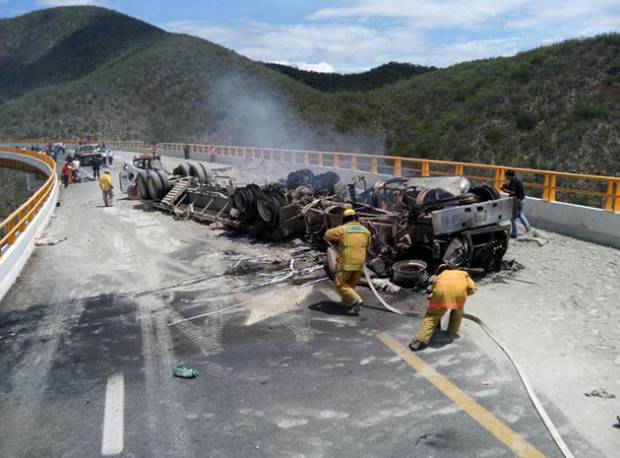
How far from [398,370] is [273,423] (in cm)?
167

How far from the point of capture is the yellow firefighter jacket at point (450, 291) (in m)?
6.46

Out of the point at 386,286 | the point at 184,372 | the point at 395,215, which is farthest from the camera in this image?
the point at 395,215

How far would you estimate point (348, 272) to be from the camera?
7.84 meters

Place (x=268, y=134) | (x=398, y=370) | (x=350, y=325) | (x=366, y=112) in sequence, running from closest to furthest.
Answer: (x=398, y=370) < (x=350, y=325) < (x=366, y=112) < (x=268, y=134)

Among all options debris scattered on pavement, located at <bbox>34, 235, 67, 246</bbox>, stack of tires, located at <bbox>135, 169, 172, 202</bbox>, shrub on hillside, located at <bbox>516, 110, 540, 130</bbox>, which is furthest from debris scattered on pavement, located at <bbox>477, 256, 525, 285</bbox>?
→ shrub on hillside, located at <bbox>516, 110, 540, 130</bbox>

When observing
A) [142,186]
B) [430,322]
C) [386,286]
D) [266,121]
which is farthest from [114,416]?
[266,121]

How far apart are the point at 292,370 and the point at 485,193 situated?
5.58 meters

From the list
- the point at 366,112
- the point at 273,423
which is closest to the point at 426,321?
the point at 273,423

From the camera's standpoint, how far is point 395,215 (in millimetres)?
9727

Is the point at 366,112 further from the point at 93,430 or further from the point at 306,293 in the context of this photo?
the point at 93,430

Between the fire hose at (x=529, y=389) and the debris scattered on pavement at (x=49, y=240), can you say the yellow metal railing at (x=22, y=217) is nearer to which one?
the debris scattered on pavement at (x=49, y=240)

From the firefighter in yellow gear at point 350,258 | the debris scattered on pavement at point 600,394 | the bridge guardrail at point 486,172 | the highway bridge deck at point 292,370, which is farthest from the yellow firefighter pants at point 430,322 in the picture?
the bridge guardrail at point 486,172

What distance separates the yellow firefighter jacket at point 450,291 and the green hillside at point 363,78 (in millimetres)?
119118

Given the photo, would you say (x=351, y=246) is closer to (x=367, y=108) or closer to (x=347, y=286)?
(x=347, y=286)
